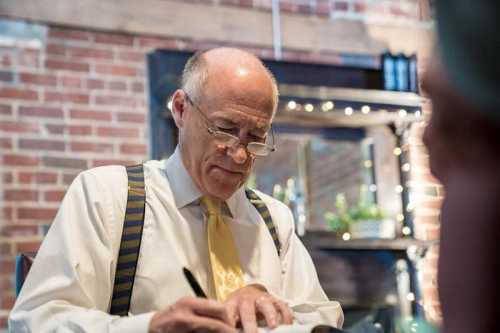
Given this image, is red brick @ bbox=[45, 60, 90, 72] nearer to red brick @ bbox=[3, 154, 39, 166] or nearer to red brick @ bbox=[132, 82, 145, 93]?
red brick @ bbox=[132, 82, 145, 93]

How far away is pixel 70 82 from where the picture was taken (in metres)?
3.73

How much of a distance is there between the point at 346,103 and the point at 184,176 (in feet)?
7.76

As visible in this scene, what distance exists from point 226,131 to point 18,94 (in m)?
2.20

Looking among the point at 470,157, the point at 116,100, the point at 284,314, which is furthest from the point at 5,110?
the point at 470,157

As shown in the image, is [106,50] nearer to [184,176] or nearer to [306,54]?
[306,54]

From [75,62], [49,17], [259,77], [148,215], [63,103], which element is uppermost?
[49,17]

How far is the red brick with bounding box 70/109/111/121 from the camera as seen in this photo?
3.70 m

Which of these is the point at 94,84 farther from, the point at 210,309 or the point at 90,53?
the point at 210,309

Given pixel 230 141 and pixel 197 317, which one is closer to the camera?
pixel 197 317

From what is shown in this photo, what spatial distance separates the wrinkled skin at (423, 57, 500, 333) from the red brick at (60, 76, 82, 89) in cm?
357

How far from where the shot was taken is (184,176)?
1764 mm

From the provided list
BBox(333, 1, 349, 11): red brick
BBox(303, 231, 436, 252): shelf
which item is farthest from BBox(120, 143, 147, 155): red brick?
BBox(333, 1, 349, 11): red brick

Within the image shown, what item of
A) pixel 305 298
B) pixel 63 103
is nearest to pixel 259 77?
pixel 305 298

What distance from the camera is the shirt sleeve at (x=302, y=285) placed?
163 cm
